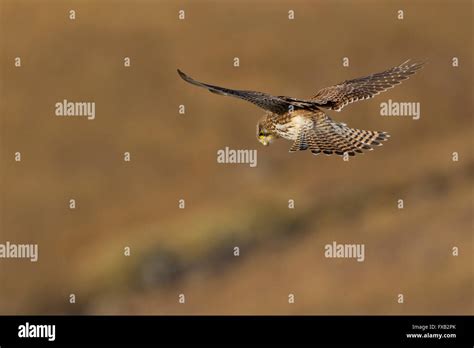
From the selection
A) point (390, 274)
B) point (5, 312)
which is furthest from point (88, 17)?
point (390, 274)

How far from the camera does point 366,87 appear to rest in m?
14.2

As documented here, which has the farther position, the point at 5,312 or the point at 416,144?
the point at 416,144

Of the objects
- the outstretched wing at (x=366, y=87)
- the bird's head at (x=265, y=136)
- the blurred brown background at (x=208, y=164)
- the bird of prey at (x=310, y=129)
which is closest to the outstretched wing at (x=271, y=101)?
the bird of prey at (x=310, y=129)

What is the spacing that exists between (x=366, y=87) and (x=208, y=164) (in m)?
15.3

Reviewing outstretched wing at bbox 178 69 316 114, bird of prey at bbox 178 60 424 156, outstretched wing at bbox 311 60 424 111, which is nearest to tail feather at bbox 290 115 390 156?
bird of prey at bbox 178 60 424 156

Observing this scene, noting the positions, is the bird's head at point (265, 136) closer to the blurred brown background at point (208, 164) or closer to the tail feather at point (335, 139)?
the tail feather at point (335, 139)

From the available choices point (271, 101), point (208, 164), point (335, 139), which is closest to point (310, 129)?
point (335, 139)

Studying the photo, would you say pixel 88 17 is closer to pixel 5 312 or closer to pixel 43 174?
pixel 43 174

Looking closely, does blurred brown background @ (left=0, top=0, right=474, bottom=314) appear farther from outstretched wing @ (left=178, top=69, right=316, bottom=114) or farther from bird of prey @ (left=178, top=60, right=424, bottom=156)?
outstretched wing @ (left=178, top=69, right=316, bottom=114)

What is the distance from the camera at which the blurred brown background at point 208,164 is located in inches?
1115

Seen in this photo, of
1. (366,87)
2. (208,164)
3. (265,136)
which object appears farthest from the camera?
(208,164)

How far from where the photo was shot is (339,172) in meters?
30.4

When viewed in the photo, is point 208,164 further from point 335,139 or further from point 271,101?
point 271,101

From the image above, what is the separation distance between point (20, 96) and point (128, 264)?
5.93 metres
